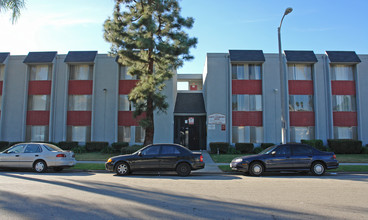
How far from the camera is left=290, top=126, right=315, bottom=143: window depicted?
22.4 metres

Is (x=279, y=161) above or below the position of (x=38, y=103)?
below

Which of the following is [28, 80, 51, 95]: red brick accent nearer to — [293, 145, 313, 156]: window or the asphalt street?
the asphalt street

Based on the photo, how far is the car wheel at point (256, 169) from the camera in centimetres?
1145


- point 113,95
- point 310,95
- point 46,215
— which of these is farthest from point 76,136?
point 310,95

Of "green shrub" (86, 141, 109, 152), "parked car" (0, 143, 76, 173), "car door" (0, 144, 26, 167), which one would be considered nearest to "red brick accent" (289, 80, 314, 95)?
"green shrub" (86, 141, 109, 152)

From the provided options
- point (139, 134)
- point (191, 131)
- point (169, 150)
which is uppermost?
point (191, 131)

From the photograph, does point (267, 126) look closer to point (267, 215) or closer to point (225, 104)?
point (225, 104)

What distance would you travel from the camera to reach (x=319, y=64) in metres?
22.8

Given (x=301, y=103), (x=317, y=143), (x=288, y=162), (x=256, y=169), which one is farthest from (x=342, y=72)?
(x=256, y=169)

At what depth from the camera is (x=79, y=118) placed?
75.9 feet

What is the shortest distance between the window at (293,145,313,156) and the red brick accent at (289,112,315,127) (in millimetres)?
10969

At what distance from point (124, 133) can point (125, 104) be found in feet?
8.30

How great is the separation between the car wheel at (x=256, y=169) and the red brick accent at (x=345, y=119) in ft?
47.5

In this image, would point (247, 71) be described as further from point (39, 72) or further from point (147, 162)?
point (39, 72)
